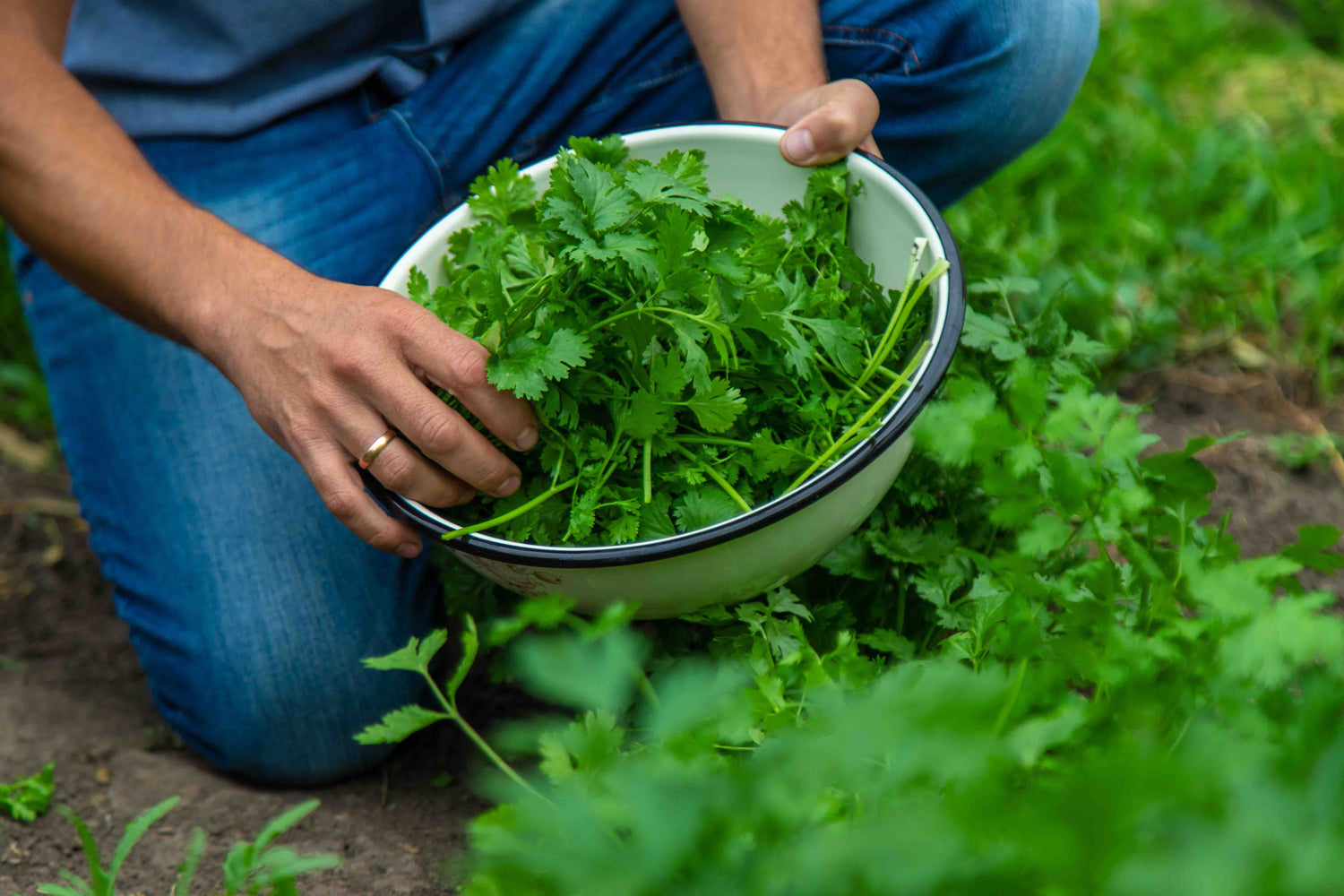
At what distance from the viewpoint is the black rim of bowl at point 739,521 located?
1131 millimetres

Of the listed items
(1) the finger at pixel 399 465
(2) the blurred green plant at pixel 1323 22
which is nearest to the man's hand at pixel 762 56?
(1) the finger at pixel 399 465

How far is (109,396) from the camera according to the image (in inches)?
76.1

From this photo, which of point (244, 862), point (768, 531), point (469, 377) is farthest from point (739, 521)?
point (244, 862)

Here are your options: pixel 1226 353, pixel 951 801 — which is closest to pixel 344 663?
pixel 951 801

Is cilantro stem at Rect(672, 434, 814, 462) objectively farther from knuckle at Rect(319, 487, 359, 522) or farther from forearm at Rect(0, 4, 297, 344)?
forearm at Rect(0, 4, 297, 344)

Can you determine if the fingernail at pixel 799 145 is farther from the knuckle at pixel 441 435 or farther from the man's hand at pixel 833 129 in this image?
the knuckle at pixel 441 435

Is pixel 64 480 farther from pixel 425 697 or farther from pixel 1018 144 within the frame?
pixel 1018 144

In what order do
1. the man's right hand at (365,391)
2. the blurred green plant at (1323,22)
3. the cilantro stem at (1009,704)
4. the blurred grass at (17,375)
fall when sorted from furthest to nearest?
the blurred green plant at (1323,22) < the blurred grass at (17,375) < the man's right hand at (365,391) < the cilantro stem at (1009,704)

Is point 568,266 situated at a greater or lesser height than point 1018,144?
greater

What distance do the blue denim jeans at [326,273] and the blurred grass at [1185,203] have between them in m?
0.40

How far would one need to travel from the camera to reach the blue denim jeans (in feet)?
6.04

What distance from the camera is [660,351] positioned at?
1.26 meters

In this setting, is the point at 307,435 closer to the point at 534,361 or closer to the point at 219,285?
the point at 219,285

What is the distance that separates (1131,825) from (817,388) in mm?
787
